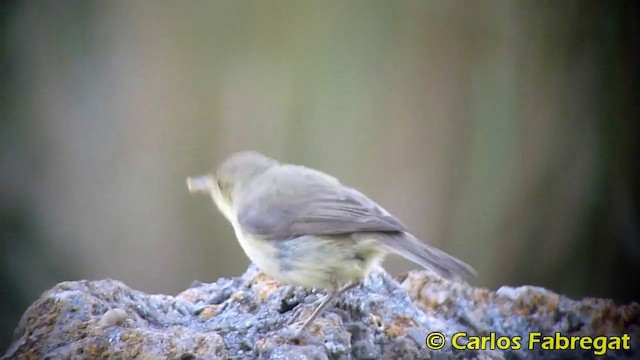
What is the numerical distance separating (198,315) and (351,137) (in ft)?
1.43

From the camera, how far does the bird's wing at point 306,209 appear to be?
1.34 m

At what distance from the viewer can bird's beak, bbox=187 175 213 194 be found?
51.7 inches

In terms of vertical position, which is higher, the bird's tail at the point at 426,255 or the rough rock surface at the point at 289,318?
the bird's tail at the point at 426,255

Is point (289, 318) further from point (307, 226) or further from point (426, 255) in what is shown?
point (426, 255)

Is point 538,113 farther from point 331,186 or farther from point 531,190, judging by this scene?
point 331,186

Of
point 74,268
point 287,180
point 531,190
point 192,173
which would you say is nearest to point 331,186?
point 287,180

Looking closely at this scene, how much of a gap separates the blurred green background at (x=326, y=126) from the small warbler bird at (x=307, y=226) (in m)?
0.03
